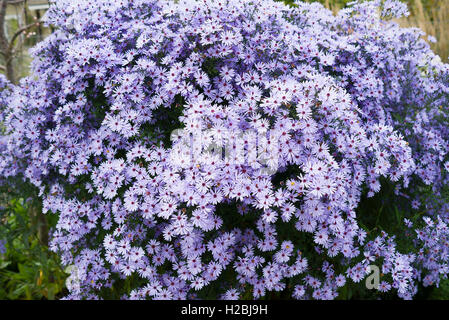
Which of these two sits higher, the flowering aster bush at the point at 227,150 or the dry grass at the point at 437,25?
the dry grass at the point at 437,25

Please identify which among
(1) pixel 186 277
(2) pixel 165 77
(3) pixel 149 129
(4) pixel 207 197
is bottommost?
(1) pixel 186 277

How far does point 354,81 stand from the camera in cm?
270

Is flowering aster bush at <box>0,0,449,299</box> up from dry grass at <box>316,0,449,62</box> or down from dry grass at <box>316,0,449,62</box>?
down

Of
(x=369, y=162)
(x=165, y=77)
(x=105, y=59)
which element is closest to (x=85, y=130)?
(x=105, y=59)

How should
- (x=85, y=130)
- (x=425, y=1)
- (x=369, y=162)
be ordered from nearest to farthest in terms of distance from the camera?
(x=369, y=162)
(x=85, y=130)
(x=425, y=1)

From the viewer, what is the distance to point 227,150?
80.2 inches

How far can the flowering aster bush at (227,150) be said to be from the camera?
78.7 inches

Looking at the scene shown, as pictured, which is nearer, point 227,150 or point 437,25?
point 227,150

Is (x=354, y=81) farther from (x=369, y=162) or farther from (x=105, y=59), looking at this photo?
(x=105, y=59)

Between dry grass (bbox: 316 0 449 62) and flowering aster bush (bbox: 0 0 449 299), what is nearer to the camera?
flowering aster bush (bbox: 0 0 449 299)

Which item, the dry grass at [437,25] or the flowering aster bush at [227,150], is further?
the dry grass at [437,25]

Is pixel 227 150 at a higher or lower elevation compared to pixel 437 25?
lower

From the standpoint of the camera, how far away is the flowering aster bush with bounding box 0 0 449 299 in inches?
78.7
